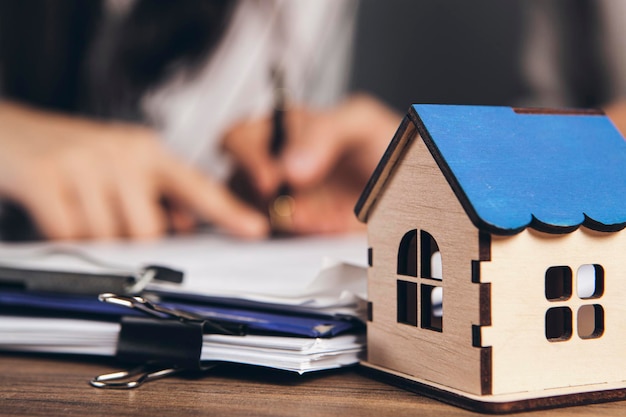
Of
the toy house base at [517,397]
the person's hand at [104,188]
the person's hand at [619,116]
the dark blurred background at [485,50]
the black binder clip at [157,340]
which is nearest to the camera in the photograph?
the toy house base at [517,397]

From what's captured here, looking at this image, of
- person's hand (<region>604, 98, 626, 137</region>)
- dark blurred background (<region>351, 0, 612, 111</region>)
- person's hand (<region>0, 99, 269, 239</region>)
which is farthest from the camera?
dark blurred background (<region>351, 0, 612, 111</region>)

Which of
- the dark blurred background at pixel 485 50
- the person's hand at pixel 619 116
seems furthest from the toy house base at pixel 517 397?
the dark blurred background at pixel 485 50

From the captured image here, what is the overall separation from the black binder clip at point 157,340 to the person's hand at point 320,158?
0.77 meters

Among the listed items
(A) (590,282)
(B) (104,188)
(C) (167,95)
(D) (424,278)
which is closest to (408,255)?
(D) (424,278)

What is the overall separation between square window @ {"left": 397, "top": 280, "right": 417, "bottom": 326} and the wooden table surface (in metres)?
0.05

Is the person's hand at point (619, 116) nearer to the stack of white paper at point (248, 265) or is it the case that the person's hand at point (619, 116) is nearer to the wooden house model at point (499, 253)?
the stack of white paper at point (248, 265)

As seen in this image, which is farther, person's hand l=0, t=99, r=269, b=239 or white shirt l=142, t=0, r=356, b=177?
white shirt l=142, t=0, r=356, b=177

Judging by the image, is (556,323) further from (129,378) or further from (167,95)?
(167,95)

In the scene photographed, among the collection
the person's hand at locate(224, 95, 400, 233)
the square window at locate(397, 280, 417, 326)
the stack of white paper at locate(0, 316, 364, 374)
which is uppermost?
the person's hand at locate(224, 95, 400, 233)

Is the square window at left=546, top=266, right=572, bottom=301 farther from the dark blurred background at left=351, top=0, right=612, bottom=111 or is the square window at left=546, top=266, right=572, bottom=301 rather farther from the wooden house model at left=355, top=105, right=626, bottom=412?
the dark blurred background at left=351, top=0, right=612, bottom=111

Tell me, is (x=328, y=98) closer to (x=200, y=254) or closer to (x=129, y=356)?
(x=200, y=254)

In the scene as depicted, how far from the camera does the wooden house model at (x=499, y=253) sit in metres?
0.39

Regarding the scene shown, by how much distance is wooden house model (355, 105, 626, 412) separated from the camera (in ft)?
1.28

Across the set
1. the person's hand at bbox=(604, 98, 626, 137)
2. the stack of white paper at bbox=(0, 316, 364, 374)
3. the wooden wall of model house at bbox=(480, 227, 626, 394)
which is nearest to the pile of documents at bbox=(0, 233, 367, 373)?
the stack of white paper at bbox=(0, 316, 364, 374)
